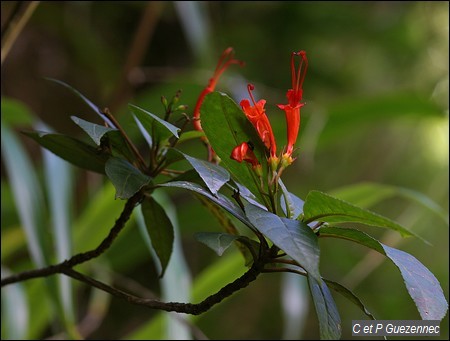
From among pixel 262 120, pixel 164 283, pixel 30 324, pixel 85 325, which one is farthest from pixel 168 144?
pixel 85 325

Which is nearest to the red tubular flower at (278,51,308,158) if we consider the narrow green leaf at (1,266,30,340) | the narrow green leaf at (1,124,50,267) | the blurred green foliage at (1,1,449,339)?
the narrow green leaf at (1,124,50,267)

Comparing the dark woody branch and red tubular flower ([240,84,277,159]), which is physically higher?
red tubular flower ([240,84,277,159])

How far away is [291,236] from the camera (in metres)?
0.28

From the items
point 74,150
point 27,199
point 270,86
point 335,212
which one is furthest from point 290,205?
point 270,86

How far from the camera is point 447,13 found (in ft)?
5.39

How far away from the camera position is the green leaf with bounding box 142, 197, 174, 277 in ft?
1.31

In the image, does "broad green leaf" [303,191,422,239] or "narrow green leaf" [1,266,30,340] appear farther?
"narrow green leaf" [1,266,30,340]

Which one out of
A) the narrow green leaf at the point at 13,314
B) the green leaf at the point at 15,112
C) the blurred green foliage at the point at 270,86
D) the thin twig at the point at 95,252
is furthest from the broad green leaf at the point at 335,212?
the blurred green foliage at the point at 270,86

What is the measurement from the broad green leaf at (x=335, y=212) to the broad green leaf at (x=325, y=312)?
3cm

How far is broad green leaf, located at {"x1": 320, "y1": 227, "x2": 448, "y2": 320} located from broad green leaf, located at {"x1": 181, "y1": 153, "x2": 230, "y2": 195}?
6cm

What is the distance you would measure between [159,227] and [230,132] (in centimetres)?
10

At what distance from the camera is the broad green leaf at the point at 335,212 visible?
307mm

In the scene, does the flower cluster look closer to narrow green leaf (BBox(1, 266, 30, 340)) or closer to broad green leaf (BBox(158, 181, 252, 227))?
broad green leaf (BBox(158, 181, 252, 227))

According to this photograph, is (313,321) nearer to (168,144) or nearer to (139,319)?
(139,319)
